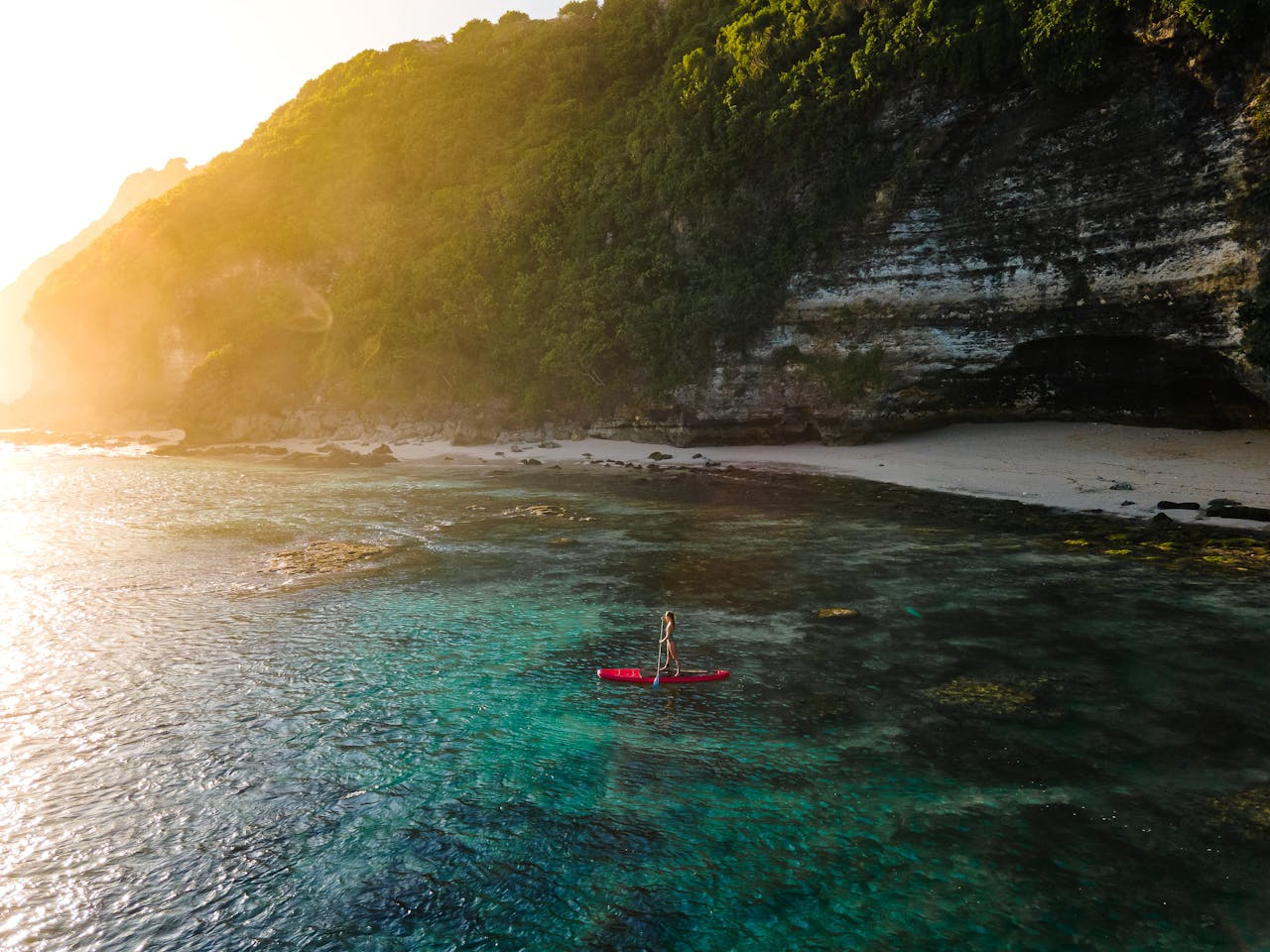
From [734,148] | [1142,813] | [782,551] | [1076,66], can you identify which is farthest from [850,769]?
[734,148]

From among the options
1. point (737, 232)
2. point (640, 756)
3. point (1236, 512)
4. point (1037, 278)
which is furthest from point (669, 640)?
point (737, 232)

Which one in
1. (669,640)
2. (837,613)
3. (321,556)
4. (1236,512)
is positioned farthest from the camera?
(1236,512)

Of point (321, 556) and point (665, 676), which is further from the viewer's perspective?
point (321, 556)

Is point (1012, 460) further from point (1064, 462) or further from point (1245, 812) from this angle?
point (1245, 812)

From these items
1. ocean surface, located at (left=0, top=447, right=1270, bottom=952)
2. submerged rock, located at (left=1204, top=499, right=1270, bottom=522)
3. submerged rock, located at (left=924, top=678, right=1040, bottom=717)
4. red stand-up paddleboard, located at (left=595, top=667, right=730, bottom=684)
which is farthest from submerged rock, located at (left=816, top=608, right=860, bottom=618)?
submerged rock, located at (left=1204, top=499, right=1270, bottom=522)

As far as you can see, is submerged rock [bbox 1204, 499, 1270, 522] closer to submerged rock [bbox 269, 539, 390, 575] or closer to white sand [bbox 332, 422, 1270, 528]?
white sand [bbox 332, 422, 1270, 528]

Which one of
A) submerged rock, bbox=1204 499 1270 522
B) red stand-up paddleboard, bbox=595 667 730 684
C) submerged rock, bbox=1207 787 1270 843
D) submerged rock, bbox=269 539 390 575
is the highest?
submerged rock, bbox=1204 499 1270 522
